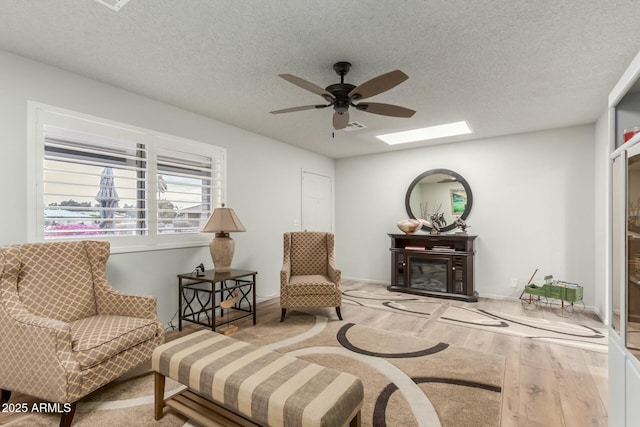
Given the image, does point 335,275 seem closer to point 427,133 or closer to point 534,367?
point 534,367

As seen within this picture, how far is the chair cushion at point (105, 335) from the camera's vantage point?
184 cm

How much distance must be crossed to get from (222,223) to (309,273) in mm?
1393

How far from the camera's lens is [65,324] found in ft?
5.90

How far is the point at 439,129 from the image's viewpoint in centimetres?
434

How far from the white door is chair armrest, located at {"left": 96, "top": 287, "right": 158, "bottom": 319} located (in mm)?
3309

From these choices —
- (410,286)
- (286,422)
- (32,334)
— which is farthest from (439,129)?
(32,334)

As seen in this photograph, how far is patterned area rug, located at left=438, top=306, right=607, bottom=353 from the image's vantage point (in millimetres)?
3008

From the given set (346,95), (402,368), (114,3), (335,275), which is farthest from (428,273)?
(114,3)

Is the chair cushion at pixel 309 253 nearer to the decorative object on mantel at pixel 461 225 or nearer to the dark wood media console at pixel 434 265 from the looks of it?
the dark wood media console at pixel 434 265

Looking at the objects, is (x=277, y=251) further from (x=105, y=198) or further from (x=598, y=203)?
(x=598, y=203)

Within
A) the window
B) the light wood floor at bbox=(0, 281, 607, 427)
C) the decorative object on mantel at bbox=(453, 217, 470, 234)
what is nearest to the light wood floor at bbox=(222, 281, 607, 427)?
the light wood floor at bbox=(0, 281, 607, 427)

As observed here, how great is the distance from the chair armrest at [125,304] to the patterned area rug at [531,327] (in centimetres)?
307

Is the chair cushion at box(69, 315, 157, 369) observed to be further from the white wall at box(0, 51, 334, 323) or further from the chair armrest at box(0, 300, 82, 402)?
the white wall at box(0, 51, 334, 323)

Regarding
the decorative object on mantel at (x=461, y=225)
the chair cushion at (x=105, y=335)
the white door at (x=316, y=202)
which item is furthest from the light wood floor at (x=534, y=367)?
the white door at (x=316, y=202)
